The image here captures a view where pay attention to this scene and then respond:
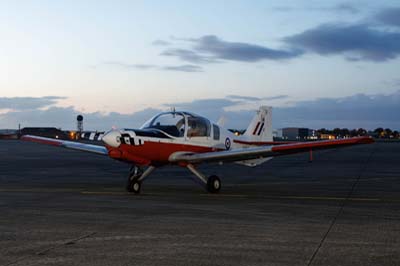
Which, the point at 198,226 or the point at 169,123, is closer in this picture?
the point at 198,226

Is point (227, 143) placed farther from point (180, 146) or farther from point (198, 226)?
point (198, 226)

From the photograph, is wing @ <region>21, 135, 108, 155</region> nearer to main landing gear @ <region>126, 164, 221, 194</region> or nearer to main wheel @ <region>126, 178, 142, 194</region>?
main landing gear @ <region>126, 164, 221, 194</region>

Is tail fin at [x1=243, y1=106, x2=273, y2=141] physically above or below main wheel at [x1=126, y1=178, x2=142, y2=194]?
above

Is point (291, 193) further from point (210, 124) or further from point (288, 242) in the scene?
point (288, 242)

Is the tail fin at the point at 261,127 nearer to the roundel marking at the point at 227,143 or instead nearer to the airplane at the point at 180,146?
the roundel marking at the point at 227,143

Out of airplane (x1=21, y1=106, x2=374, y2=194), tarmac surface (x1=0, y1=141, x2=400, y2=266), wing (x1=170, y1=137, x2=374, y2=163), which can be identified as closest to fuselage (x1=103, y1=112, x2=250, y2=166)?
airplane (x1=21, y1=106, x2=374, y2=194)

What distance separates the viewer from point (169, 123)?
1616cm

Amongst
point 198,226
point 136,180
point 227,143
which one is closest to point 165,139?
point 136,180

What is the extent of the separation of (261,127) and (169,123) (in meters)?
5.14

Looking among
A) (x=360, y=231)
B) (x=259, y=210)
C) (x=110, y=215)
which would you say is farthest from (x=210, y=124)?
(x=360, y=231)

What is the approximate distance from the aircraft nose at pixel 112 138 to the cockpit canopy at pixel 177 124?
63.3 inches

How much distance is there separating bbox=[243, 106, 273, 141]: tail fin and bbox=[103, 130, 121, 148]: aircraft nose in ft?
21.0

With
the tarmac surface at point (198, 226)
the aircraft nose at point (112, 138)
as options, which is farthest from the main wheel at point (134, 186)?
the aircraft nose at point (112, 138)

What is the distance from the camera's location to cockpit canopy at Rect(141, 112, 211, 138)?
16031mm
